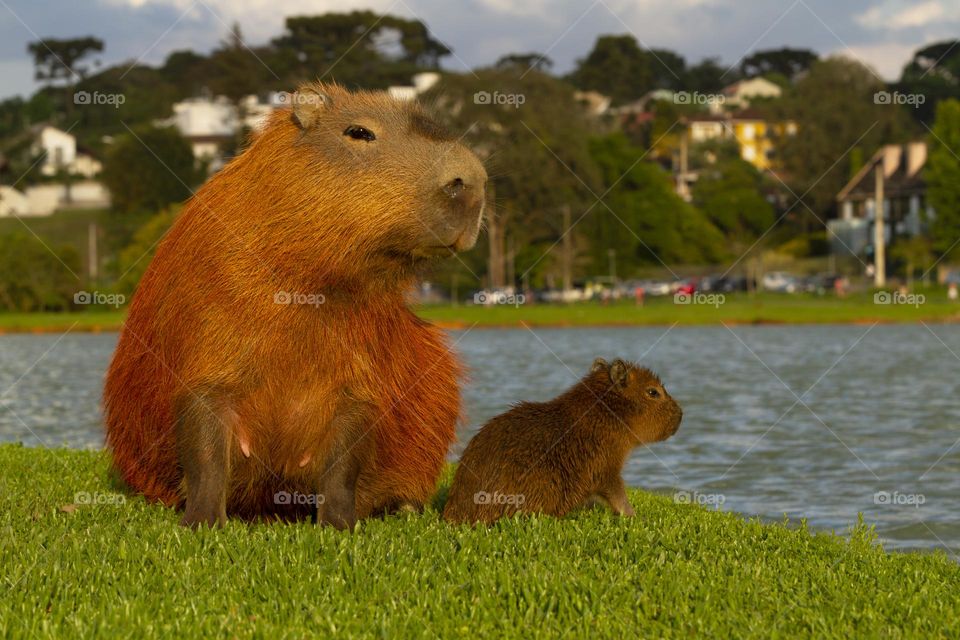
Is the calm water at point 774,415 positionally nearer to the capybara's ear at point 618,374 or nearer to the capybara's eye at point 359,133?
the capybara's ear at point 618,374

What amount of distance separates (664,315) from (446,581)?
49275mm

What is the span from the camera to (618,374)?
25.0 feet

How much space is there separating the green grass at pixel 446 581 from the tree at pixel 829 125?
8500 cm

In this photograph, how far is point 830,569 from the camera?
6219 mm

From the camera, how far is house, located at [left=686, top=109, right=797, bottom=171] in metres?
104

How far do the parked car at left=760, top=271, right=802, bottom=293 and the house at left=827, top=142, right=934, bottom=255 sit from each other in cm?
445

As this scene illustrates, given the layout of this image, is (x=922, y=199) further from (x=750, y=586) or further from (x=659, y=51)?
(x=750, y=586)

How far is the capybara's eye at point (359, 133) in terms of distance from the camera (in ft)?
20.4

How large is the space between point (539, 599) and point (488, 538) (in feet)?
3.34

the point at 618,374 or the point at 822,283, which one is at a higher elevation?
the point at 618,374

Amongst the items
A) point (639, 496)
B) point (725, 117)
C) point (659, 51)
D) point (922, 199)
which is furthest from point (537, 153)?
point (659, 51)

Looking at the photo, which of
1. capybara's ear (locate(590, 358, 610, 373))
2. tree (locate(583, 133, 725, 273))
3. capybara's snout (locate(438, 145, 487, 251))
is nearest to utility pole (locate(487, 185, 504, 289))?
tree (locate(583, 133, 725, 273))

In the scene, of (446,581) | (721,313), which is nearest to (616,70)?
→ (721,313)

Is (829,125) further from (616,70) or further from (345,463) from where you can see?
(345,463)
